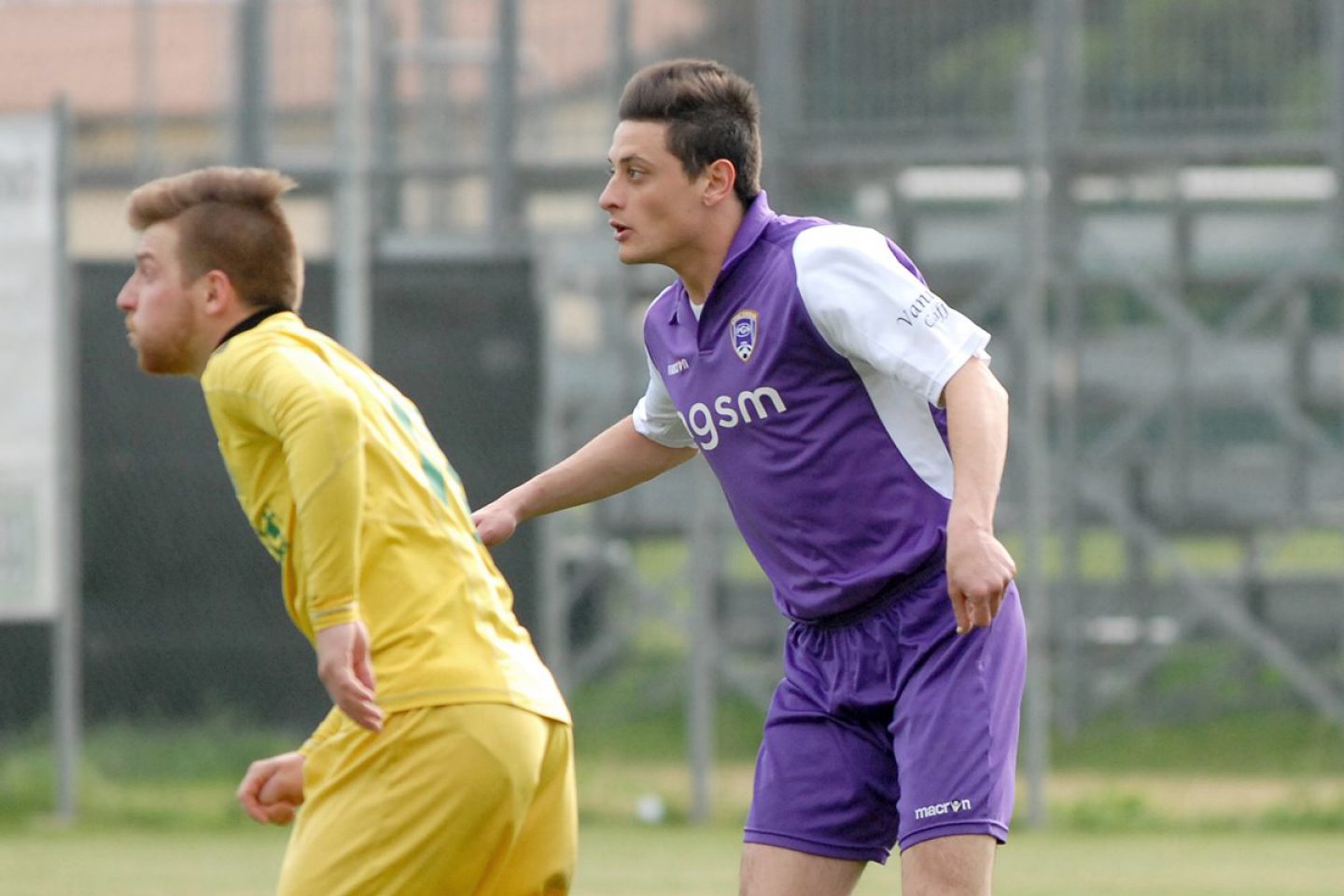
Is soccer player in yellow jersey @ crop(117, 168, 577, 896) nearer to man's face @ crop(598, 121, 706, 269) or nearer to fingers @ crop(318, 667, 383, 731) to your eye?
fingers @ crop(318, 667, 383, 731)

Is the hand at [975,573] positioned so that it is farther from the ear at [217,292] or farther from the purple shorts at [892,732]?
the ear at [217,292]

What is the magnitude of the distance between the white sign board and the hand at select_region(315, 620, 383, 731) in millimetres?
6893

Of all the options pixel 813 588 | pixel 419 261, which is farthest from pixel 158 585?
pixel 813 588

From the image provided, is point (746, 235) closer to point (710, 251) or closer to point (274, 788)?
point (710, 251)

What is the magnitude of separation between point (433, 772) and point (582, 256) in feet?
29.2

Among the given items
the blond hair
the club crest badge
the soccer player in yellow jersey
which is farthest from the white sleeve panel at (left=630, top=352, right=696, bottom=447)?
the blond hair

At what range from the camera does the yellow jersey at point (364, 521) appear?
12.0 ft

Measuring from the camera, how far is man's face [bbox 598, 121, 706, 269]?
14.2ft

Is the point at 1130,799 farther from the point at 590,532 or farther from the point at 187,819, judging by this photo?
the point at 187,819

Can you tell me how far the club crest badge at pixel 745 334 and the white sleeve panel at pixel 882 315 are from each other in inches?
4.9

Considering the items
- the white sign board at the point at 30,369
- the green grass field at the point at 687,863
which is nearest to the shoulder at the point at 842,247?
the green grass field at the point at 687,863

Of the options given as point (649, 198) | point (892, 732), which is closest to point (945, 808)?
point (892, 732)

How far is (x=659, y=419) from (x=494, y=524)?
0.45m

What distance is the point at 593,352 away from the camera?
489 inches
